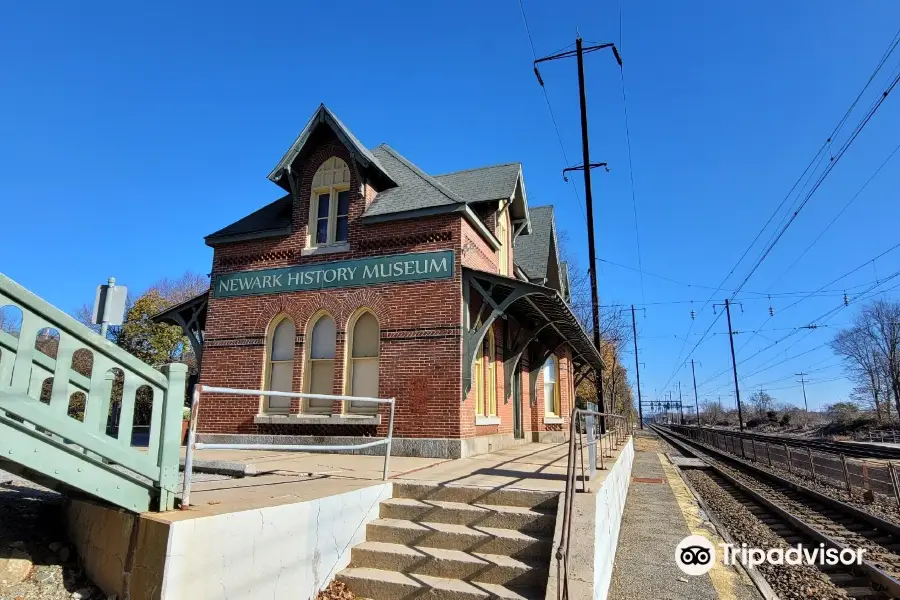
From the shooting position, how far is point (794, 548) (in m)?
8.94

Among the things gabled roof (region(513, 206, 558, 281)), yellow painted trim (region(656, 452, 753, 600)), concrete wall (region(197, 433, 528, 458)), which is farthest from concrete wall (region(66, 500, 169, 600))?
gabled roof (region(513, 206, 558, 281))

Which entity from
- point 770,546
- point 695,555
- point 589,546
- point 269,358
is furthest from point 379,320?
point 770,546

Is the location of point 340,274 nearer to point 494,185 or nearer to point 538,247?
point 494,185

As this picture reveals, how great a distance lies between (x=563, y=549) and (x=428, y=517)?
2145 millimetres

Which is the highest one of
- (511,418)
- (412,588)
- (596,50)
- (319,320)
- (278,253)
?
(596,50)

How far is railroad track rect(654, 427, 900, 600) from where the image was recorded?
6.99 meters

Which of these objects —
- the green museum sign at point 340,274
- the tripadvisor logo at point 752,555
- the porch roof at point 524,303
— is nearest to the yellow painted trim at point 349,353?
the green museum sign at point 340,274

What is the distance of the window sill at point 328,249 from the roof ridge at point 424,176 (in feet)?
8.00

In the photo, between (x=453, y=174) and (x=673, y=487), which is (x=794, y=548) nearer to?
(x=673, y=487)

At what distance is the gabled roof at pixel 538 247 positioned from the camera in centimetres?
1742

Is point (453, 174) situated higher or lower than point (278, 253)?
higher

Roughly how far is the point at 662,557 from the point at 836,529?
5835 millimetres

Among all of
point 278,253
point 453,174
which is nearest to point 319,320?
point 278,253

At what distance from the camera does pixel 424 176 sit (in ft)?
42.7
